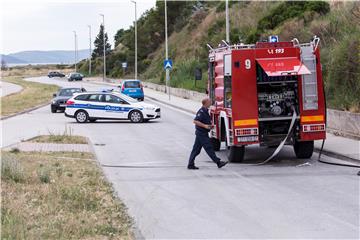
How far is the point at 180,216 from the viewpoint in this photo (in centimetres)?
938

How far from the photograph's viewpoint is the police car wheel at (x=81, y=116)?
96.3 ft

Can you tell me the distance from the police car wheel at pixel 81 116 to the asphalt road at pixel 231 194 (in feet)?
31.4

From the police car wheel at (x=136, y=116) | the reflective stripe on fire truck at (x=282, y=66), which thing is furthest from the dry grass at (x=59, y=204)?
the police car wheel at (x=136, y=116)

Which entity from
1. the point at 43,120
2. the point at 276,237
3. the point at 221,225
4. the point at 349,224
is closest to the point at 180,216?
the point at 221,225

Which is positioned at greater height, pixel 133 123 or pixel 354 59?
pixel 354 59

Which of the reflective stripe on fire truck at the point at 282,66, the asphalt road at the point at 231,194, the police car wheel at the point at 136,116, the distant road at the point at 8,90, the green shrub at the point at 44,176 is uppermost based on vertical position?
the reflective stripe on fire truck at the point at 282,66

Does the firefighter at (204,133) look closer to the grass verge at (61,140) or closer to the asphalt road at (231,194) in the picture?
the asphalt road at (231,194)

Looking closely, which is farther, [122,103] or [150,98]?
[150,98]

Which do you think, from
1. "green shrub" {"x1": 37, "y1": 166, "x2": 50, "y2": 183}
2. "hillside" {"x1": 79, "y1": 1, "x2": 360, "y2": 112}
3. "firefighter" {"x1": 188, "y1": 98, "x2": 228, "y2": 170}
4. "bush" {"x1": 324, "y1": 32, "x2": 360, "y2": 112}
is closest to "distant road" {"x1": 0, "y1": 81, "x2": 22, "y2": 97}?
"hillside" {"x1": 79, "y1": 1, "x2": 360, "y2": 112}

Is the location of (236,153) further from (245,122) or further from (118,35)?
(118,35)

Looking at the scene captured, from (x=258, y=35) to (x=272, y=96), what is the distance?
94.6ft

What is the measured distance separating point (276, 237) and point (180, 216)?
1.85m

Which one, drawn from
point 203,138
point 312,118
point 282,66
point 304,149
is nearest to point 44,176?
point 203,138

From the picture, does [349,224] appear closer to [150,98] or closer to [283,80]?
[283,80]
